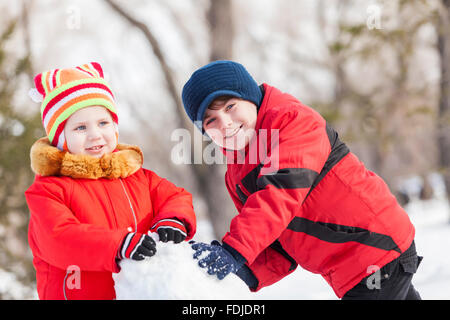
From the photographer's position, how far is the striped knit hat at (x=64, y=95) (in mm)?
1773

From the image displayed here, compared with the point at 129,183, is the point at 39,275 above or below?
below

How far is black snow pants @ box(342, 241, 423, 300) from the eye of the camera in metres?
1.81

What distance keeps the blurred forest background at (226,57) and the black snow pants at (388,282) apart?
1978mm

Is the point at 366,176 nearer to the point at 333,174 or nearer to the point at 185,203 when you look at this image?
the point at 333,174

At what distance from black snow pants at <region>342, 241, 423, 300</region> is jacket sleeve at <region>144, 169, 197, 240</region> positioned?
0.73 metres

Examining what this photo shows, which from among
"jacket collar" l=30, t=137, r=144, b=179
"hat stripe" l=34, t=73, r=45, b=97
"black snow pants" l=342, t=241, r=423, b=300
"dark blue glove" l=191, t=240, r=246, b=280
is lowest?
"black snow pants" l=342, t=241, r=423, b=300

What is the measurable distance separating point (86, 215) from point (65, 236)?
0.14 meters

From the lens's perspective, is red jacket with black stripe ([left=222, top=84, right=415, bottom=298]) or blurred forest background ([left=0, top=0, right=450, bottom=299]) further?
blurred forest background ([left=0, top=0, right=450, bottom=299])

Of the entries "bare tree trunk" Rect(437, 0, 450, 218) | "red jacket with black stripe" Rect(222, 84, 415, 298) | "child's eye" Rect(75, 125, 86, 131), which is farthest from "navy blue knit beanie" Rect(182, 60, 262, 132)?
"bare tree trunk" Rect(437, 0, 450, 218)

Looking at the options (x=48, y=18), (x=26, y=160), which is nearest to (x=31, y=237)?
(x=26, y=160)

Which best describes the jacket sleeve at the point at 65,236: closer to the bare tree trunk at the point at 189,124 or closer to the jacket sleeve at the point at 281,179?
the jacket sleeve at the point at 281,179

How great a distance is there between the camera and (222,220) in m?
6.23

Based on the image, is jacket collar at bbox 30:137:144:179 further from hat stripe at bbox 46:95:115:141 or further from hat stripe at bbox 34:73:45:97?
hat stripe at bbox 34:73:45:97
